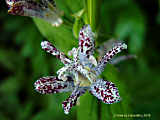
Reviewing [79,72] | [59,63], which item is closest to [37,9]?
[79,72]

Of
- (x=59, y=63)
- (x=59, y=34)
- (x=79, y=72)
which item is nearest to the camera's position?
(x=79, y=72)

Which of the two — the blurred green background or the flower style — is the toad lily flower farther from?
the blurred green background

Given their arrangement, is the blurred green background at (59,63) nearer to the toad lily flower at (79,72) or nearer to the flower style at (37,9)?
the flower style at (37,9)

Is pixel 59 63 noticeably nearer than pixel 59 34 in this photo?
No

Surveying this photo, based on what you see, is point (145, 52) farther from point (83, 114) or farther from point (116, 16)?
point (83, 114)

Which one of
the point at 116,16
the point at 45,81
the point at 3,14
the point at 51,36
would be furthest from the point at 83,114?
the point at 3,14

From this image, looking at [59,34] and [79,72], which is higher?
[59,34]

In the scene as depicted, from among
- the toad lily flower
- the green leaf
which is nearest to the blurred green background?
the green leaf

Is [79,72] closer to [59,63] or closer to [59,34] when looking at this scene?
[59,34]
